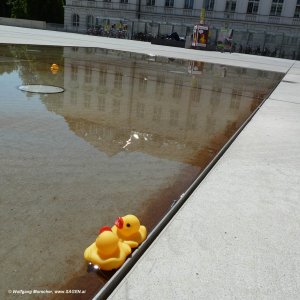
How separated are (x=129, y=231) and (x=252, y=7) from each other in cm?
5427

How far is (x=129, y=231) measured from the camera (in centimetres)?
263

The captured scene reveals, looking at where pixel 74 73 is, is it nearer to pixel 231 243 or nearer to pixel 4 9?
pixel 231 243

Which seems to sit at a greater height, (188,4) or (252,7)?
(252,7)

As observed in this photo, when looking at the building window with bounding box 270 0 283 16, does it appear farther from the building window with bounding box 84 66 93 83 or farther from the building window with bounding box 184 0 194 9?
the building window with bounding box 84 66 93 83

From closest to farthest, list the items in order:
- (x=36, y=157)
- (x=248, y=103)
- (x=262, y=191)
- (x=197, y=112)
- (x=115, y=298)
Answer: (x=115, y=298), (x=262, y=191), (x=36, y=157), (x=197, y=112), (x=248, y=103)

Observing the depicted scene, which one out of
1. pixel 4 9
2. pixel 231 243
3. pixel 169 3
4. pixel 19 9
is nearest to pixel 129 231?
pixel 231 243

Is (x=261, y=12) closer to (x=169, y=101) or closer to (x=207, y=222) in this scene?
(x=169, y=101)

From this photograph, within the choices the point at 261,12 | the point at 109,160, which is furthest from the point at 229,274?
the point at 261,12

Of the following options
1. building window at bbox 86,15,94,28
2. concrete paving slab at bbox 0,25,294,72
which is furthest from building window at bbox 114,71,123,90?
building window at bbox 86,15,94,28

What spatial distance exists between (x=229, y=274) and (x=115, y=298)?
0.77 m

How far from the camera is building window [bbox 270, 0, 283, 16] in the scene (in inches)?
1937

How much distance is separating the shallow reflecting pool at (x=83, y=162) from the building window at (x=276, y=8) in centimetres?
4674

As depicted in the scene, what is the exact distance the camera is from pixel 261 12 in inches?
1966

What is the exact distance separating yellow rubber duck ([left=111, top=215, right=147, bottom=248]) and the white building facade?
50.0 metres
